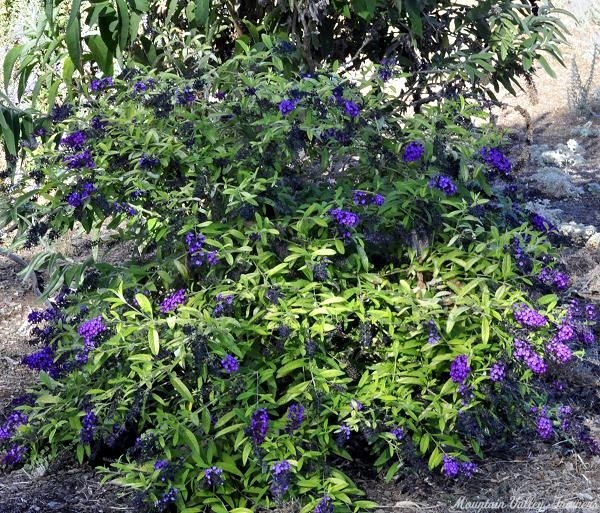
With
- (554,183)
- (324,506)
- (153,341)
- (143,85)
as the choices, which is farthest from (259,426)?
(554,183)

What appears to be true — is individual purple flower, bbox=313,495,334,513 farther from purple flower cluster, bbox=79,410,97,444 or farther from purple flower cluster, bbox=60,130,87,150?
purple flower cluster, bbox=60,130,87,150

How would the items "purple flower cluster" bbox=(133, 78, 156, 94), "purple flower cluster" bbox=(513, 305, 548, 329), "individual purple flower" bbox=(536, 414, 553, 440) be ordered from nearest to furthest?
"purple flower cluster" bbox=(513, 305, 548, 329) < "individual purple flower" bbox=(536, 414, 553, 440) < "purple flower cluster" bbox=(133, 78, 156, 94)

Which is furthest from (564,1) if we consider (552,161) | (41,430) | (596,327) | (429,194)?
(41,430)

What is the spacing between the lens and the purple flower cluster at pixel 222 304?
9.74 feet

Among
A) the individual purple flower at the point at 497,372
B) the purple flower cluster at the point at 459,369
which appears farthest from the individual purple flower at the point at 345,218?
the individual purple flower at the point at 497,372

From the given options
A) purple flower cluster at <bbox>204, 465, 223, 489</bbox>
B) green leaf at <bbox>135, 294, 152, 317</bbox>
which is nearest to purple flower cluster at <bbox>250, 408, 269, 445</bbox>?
purple flower cluster at <bbox>204, 465, 223, 489</bbox>

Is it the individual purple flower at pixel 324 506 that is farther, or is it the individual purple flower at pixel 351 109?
the individual purple flower at pixel 351 109

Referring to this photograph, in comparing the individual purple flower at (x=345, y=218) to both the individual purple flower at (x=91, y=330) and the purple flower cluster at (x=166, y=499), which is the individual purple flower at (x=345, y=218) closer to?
the individual purple flower at (x=91, y=330)

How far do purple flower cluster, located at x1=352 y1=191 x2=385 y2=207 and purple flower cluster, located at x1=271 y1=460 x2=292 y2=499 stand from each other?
0.98 meters

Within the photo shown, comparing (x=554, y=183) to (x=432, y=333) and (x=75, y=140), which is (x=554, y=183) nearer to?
(x=432, y=333)

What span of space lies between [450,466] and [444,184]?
3.23ft

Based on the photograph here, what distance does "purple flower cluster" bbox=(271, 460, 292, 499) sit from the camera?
2.81m

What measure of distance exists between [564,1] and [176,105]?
1006cm

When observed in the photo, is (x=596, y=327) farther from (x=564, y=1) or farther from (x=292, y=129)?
(x=564, y=1)
